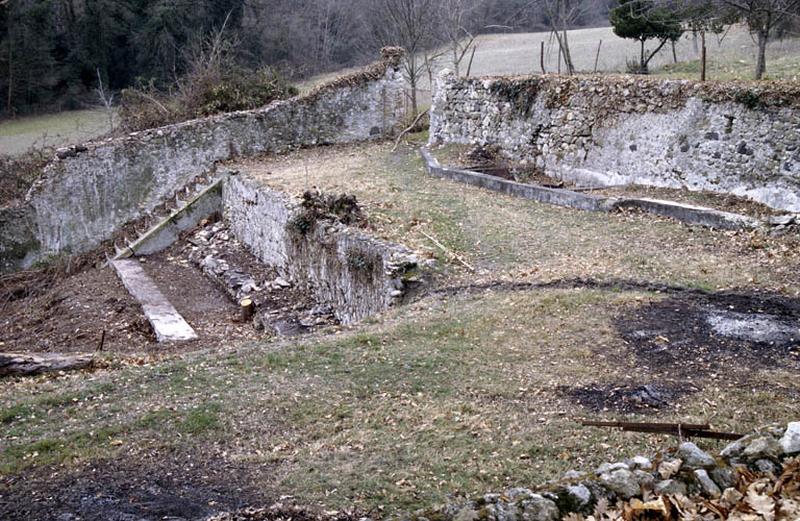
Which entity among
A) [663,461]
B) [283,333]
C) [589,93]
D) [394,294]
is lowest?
[283,333]

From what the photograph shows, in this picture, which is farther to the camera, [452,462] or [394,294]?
[394,294]

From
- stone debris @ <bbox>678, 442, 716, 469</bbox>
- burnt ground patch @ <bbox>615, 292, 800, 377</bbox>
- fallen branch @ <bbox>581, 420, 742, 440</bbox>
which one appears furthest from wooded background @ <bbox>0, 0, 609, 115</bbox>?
stone debris @ <bbox>678, 442, 716, 469</bbox>

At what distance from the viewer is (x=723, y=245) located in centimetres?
1007

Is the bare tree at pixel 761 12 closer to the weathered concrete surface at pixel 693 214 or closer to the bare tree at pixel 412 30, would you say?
the weathered concrete surface at pixel 693 214

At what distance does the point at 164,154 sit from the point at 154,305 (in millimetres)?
6897

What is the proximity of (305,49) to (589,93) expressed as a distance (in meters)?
24.1

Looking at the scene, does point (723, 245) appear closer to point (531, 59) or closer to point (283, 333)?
point (283, 333)

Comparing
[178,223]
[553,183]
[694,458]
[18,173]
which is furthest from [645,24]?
[694,458]

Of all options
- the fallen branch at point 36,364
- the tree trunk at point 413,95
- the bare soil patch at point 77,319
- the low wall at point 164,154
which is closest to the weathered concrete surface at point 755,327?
the fallen branch at point 36,364

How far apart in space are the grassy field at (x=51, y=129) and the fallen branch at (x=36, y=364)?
56.2ft

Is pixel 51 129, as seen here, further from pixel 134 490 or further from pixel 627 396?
pixel 627 396

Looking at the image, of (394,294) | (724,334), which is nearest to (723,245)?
(724,334)

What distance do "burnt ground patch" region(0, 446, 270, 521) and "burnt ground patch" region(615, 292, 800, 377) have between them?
373cm

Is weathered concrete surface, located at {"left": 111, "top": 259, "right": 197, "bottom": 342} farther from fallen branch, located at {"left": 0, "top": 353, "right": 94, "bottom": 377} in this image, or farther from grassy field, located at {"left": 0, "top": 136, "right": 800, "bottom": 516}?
grassy field, located at {"left": 0, "top": 136, "right": 800, "bottom": 516}
